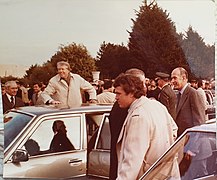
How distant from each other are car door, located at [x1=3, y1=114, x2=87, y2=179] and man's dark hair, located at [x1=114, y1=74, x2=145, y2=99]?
286 mm

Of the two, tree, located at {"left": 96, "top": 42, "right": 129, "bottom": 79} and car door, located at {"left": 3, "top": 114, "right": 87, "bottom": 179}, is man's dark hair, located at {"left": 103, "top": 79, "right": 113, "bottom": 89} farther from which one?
car door, located at {"left": 3, "top": 114, "right": 87, "bottom": 179}

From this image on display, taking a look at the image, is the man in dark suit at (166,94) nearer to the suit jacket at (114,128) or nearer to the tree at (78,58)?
the suit jacket at (114,128)

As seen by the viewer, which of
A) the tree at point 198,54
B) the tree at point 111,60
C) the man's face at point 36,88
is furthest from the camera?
the man's face at point 36,88

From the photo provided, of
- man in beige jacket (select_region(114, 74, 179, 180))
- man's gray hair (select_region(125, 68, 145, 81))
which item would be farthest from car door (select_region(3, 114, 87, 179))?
man's gray hair (select_region(125, 68, 145, 81))

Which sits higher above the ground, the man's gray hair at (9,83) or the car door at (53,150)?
the man's gray hair at (9,83)

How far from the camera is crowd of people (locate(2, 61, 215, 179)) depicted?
101 inches

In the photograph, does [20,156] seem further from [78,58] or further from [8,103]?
[78,58]

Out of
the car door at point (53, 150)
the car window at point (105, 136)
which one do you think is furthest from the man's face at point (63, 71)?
the car window at point (105, 136)

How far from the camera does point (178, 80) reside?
258cm

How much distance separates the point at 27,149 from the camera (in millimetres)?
2807

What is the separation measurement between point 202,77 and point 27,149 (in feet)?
3.37

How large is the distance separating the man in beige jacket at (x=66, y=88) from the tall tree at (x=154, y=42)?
0.99ft

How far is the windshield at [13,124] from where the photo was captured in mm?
2820

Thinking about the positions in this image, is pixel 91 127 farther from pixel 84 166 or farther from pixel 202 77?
pixel 202 77
